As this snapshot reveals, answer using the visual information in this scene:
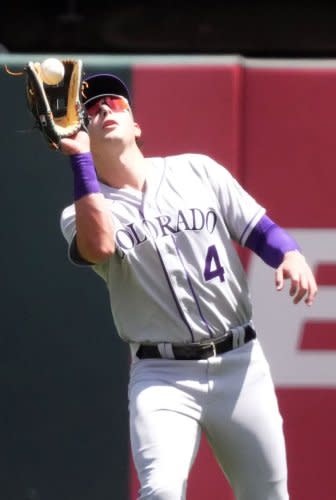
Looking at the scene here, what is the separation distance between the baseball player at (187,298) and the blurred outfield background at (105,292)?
70 cm

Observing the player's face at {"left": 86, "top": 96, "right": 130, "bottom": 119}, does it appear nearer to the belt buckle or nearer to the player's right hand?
the player's right hand

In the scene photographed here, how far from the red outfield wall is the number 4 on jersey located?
799mm

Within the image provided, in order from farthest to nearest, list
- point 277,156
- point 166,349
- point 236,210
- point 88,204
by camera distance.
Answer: point 277,156 < point 236,210 < point 166,349 < point 88,204

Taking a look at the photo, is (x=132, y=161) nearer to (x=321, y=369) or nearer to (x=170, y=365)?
(x=170, y=365)

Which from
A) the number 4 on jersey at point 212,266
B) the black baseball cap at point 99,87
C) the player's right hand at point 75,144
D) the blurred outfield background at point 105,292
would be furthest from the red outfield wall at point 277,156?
the player's right hand at point 75,144

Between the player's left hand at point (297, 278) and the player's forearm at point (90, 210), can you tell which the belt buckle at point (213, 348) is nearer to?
the player's left hand at point (297, 278)

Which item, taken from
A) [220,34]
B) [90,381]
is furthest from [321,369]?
[220,34]

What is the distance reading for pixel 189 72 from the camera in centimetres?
449

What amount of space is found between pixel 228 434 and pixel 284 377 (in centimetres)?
91

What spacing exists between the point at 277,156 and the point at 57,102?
1.11m

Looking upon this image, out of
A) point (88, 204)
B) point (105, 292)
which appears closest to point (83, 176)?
point (88, 204)

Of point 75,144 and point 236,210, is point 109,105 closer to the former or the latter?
point 75,144

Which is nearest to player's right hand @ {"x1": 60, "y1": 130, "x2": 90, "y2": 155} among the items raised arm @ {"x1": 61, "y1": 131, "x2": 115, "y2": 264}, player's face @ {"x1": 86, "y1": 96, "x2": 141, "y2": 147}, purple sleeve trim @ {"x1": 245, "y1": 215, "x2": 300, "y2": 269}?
→ raised arm @ {"x1": 61, "y1": 131, "x2": 115, "y2": 264}

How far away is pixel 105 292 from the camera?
4.58m
